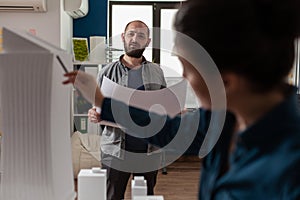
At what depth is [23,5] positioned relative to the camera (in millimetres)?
3689

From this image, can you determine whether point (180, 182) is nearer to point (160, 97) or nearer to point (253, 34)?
point (160, 97)

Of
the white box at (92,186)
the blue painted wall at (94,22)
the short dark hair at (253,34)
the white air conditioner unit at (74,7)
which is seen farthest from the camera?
the blue painted wall at (94,22)

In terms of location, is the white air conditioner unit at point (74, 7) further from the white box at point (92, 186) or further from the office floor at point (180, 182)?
the white box at point (92, 186)

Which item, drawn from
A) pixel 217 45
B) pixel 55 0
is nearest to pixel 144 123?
pixel 217 45

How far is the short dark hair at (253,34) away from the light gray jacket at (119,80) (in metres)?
1.17

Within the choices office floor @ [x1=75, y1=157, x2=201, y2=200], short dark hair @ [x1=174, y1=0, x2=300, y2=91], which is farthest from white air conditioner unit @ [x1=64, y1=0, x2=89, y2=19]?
short dark hair @ [x1=174, y1=0, x2=300, y2=91]

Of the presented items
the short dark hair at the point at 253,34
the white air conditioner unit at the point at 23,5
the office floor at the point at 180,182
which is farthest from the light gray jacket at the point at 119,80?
the white air conditioner unit at the point at 23,5

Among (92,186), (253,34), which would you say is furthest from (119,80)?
(253,34)

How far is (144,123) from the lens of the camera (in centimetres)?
77

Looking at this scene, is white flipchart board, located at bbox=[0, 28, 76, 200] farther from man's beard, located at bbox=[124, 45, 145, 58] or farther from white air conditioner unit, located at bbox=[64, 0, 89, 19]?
white air conditioner unit, located at bbox=[64, 0, 89, 19]

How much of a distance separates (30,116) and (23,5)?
10.8 ft

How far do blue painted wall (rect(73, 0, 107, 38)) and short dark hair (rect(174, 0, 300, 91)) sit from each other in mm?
4469

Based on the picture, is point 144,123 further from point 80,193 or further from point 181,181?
point 181,181

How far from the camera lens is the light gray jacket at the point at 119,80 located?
1737 millimetres
